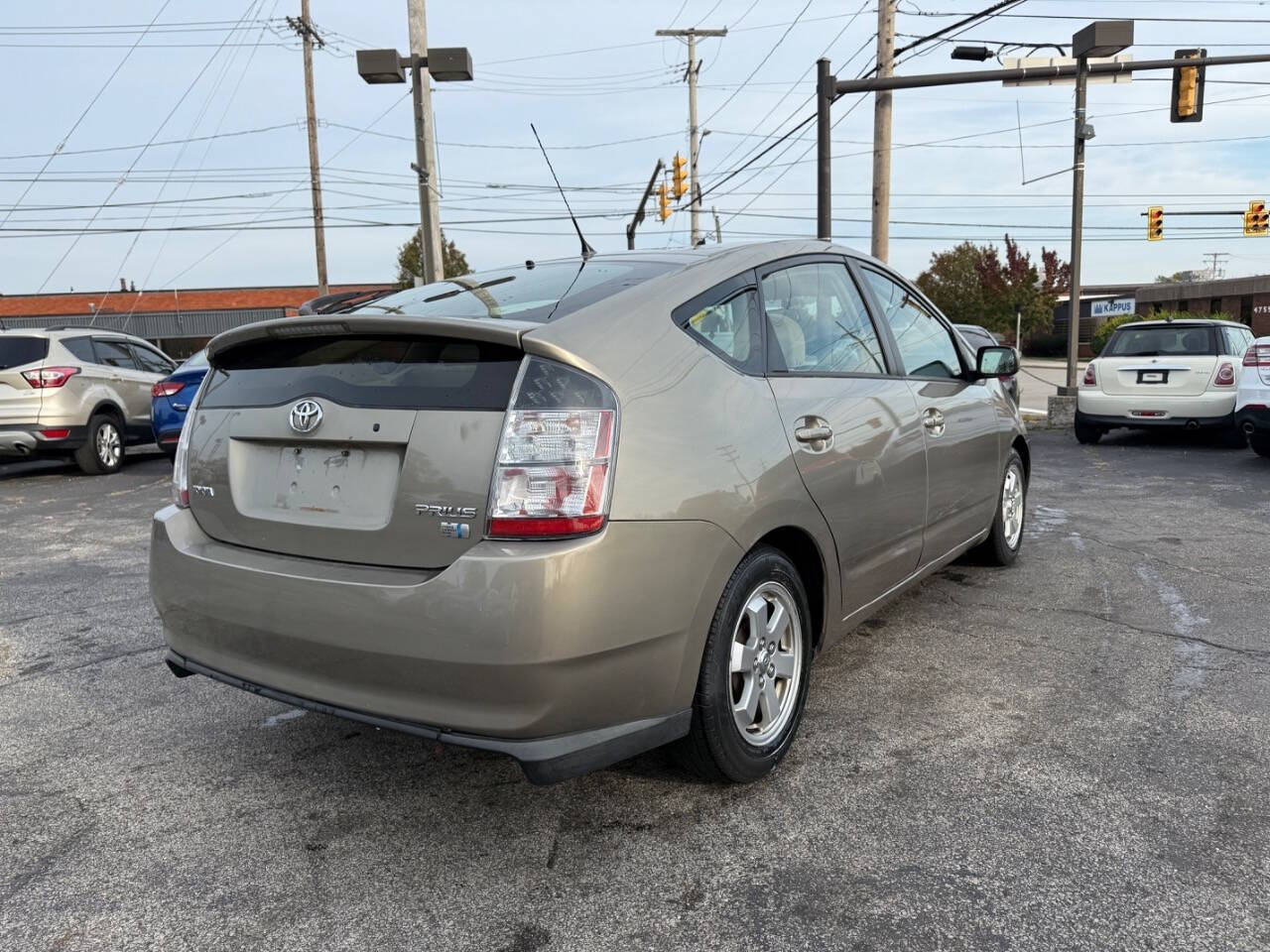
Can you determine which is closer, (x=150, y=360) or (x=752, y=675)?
(x=752, y=675)

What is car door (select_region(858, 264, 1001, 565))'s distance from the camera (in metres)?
4.10

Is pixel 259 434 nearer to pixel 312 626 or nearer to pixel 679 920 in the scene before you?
pixel 312 626

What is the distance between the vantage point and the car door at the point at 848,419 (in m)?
3.20

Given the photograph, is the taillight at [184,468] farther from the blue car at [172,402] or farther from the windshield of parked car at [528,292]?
the blue car at [172,402]

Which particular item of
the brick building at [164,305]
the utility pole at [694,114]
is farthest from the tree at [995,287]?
the brick building at [164,305]

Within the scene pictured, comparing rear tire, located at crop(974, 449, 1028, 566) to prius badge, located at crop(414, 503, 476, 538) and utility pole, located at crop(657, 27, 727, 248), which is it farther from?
utility pole, located at crop(657, 27, 727, 248)

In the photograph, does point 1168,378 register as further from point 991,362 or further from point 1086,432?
point 991,362

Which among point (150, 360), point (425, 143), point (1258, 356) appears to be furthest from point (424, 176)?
point (1258, 356)

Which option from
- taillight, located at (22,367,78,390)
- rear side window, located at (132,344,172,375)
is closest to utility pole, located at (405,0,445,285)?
rear side window, located at (132,344,172,375)

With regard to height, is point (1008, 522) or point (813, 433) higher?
point (813, 433)

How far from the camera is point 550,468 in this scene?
239cm

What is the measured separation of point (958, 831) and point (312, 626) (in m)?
1.80

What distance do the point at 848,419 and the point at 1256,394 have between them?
7.52 metres

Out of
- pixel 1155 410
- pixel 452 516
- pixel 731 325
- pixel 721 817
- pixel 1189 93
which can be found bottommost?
pixel 721 817
